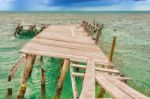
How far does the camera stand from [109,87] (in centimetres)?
687

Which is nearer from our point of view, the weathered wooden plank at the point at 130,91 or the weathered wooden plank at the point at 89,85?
the weathered wooden plank at the point at 89,85

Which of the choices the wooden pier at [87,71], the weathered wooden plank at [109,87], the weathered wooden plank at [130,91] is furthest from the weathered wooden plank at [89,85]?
the weathered wooden plank at [130,91]

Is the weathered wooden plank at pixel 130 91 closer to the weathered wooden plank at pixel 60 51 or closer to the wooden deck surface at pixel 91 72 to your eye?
the wooden deck surface at pixel 91 72

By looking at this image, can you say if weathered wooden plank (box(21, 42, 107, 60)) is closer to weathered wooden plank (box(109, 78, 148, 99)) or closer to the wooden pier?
the wooden pier

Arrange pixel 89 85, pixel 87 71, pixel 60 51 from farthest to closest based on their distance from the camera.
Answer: pixel 60 51 → pixel 87 71 → pixel 89 85

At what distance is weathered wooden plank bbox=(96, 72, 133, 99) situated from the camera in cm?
614

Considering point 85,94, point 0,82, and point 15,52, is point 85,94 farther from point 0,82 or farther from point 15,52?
point 15,52

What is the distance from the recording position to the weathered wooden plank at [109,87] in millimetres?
6143

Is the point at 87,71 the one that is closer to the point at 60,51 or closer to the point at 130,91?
the point at 130,91

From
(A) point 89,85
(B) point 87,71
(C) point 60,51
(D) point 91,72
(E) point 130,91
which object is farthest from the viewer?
(C) point 60,51

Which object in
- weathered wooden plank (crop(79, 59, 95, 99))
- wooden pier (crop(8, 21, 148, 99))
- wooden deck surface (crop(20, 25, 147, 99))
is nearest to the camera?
weathered wooden plank (crop(79, 59, 95, 99))

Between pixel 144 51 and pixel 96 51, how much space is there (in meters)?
17.1

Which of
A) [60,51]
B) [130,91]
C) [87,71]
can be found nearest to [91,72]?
[87,71]

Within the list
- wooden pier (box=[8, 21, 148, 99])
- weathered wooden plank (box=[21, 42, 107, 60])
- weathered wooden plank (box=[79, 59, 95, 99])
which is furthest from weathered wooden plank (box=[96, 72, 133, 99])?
weathered wooden plank (box=[21, 42, 107, 60])
